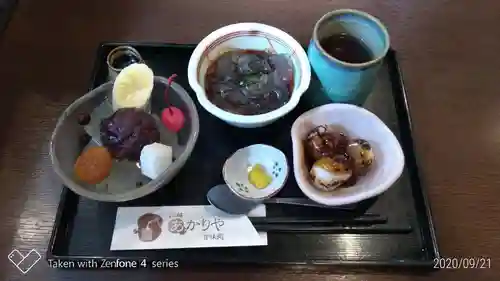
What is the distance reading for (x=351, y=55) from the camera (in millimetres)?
900

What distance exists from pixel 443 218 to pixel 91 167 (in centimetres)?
57

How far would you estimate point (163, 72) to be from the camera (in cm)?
99

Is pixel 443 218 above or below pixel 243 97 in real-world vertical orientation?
below

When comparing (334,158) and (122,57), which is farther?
(122,57)

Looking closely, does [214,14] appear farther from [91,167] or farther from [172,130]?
[91,167]

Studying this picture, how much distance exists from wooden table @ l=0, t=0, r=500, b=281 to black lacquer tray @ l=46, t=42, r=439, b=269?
3cm

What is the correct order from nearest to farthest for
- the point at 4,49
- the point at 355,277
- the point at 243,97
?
1. the point at 355,277
2. the point at 243,97
3. the point at 4,49

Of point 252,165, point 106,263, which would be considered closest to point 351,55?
point 252,165

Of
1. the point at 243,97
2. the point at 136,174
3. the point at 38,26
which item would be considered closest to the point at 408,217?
the point at 243,97

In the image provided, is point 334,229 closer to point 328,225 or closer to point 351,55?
point 328,225

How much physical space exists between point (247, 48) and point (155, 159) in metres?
0.29

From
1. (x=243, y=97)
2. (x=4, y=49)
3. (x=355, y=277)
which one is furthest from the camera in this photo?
(x=4, y=49)

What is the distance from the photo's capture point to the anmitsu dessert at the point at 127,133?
32.4 inches

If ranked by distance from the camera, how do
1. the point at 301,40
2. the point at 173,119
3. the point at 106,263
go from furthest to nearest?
the point at 301,40, the point at 173,119, the point at 106,263
